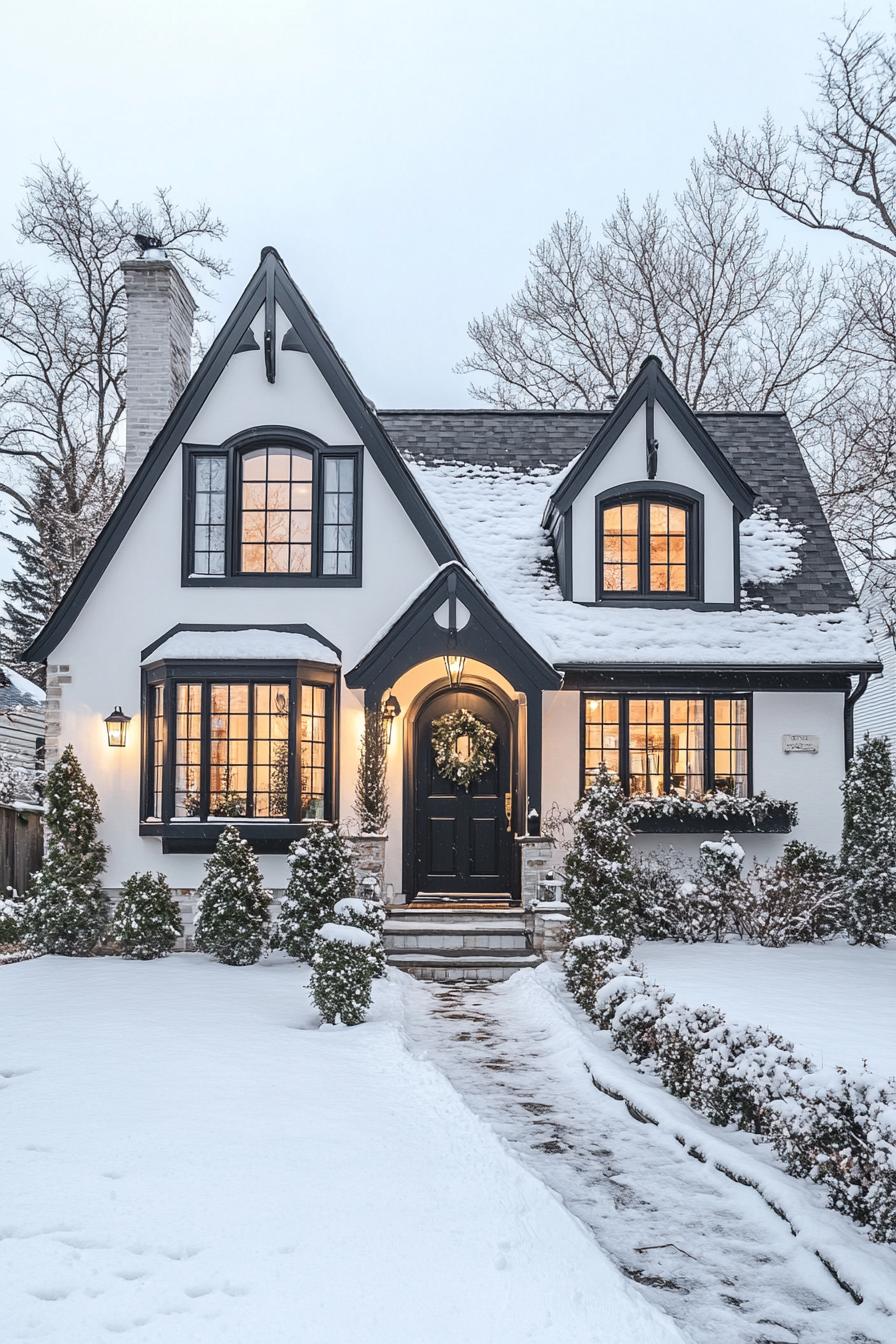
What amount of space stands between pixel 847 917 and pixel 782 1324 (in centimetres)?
920

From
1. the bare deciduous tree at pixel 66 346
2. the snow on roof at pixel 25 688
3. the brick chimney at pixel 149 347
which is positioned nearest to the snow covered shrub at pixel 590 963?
the brick chimney at pixel 149 347

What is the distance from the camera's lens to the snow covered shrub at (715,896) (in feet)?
42.1

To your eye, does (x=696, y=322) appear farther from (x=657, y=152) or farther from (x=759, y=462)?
(x=657, y=152)

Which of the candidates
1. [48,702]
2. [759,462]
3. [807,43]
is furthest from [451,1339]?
[807,43]

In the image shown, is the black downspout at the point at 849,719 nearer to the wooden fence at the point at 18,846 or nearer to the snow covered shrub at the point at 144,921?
the snow covered shrub at the point at 144,921

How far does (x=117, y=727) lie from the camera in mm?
13617

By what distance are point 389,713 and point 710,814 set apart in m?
4.00

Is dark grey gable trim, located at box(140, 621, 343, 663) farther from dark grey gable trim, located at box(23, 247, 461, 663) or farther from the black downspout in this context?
the black downspout

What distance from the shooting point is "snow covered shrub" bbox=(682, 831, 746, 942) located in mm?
12836

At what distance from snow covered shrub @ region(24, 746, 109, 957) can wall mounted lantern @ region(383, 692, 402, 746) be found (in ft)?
11.5

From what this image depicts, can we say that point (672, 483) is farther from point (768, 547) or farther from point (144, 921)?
point (144, 921)

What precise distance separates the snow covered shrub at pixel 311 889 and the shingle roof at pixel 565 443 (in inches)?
271

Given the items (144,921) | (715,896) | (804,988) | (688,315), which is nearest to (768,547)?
(715,896)

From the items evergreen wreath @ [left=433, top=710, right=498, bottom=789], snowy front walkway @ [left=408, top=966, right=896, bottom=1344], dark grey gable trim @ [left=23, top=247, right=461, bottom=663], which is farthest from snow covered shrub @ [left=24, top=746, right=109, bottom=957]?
snowy front walkway @ [left=408, top=966, right=896, bottom=1344]
